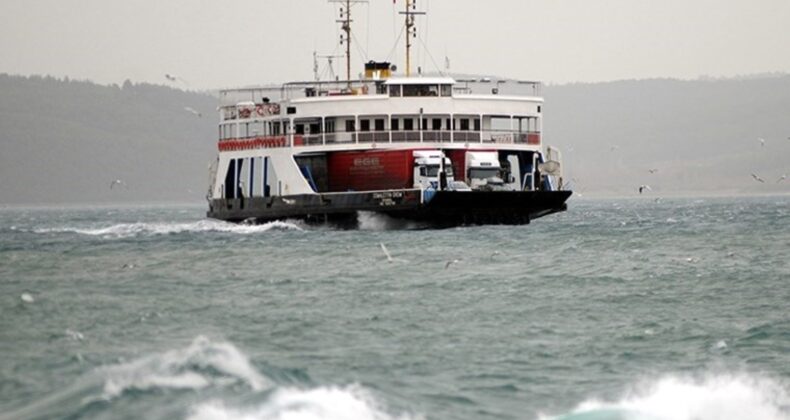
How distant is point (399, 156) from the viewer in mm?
69750

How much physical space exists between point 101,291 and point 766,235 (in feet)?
114

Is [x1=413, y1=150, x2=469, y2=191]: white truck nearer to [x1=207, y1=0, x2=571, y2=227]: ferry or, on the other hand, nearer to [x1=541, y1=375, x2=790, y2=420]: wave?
[x1=207, y1=0, x2=571, y2=227]: ferry

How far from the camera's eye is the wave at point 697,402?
23611 millimetres

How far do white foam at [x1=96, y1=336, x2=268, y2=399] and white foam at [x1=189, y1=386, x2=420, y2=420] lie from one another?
2.47 feet

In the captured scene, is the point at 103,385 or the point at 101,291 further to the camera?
the point at 101,291

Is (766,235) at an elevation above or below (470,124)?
below

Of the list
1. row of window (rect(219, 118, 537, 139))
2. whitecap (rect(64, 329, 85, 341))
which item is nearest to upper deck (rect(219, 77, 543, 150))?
row of window (rect(219, 118, 537, 139))

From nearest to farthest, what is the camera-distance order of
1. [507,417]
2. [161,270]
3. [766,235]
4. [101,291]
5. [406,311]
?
[507,417] < [406,311] < [101,291] < [161,270] < [766,235]

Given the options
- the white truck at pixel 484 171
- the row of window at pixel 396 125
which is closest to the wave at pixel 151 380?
the white truck at pixel 484 171

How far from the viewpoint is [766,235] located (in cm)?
6719

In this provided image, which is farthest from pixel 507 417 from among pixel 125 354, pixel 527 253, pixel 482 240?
pixel 482 240

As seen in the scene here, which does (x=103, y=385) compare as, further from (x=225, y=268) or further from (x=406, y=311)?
(x=225, y=268)

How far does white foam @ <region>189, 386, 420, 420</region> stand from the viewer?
72.8 feet

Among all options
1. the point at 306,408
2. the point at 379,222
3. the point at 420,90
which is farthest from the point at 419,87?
the point at 306,408
